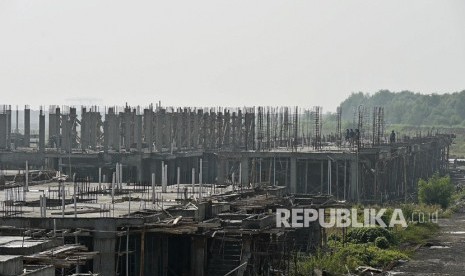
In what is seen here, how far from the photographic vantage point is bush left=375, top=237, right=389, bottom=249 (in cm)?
4388

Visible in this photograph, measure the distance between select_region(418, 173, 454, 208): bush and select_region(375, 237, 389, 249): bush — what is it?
18.6 metres

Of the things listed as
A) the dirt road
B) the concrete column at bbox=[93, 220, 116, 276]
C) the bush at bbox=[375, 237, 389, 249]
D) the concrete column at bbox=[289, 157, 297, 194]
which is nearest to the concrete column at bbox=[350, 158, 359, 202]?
the concrete column at bbox=[289, 157, 297, 194]

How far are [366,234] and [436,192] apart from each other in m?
19.3

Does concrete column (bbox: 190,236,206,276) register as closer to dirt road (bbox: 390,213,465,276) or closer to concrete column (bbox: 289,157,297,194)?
dirt road (bbox: 390,213,465,276)

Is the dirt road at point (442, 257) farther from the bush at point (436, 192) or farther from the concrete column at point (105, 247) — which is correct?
the concrete column at point (105, 247)

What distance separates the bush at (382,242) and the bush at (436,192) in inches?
731

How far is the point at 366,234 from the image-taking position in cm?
4459

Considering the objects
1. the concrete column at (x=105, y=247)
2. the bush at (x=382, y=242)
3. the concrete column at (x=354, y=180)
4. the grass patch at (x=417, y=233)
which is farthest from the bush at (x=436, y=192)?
the concrete column at (x=105, y=247)

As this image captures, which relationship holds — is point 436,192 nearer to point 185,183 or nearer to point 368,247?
point 185,183

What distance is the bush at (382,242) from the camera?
1727 inches

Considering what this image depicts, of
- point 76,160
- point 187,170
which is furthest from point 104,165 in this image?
point 187,170

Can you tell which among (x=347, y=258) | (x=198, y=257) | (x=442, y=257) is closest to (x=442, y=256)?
(x=442, y=257)

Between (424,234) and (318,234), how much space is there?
10.7 metres

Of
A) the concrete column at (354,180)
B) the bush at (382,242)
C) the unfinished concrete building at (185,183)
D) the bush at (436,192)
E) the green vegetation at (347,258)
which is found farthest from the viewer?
the bush at (436,192)
